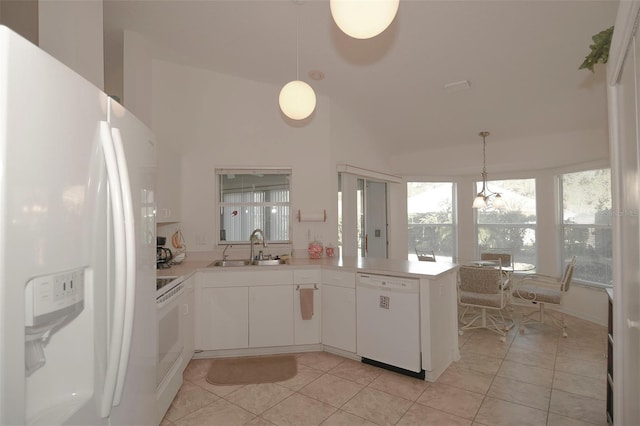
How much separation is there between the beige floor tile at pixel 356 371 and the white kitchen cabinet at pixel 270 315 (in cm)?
58

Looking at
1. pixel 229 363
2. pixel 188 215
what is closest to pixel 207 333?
pixel 229 363

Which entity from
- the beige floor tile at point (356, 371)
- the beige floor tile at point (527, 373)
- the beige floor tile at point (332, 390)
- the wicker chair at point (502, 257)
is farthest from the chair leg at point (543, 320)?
the beige floor tile at point (332, 390)

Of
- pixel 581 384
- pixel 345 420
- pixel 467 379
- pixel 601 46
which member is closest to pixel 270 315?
pixel 345 420

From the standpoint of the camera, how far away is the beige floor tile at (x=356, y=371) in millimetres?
2787

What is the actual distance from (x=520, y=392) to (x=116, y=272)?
295 cm

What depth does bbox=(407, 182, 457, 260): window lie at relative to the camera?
597cm

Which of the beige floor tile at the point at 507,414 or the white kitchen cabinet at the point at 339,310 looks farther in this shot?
the white kitchen cabinet at the point at 339,310

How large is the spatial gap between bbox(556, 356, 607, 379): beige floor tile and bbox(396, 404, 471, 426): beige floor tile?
1.40 meters

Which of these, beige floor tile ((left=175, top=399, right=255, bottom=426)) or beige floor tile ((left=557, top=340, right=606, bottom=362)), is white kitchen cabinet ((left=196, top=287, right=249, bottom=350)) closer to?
beige floor tile ((left=175, top=399, right=255, bottom=426))

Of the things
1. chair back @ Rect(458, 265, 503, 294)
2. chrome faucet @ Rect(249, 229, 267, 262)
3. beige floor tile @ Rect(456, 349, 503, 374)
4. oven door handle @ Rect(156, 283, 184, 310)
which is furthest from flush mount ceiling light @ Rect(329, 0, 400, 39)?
chair back @ Rect(458, 265, 503, 294)

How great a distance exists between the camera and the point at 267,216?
412 centimetres

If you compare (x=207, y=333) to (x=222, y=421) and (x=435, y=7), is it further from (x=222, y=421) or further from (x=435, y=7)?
(x=435, y=7)

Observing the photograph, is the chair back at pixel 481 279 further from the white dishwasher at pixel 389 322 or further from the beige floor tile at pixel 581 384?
the white dishwasher at pixel 389 322

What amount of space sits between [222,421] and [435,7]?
3423 millimetres
